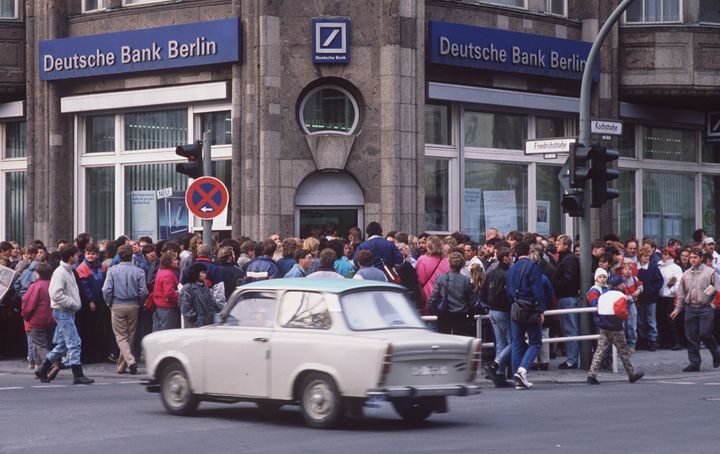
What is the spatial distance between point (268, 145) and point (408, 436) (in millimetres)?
15215

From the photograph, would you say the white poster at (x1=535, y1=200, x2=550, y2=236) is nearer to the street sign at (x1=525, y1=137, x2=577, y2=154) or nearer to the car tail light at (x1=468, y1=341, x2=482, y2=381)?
the street sign at (x1=525, y1=137, x2=577, y2=154)

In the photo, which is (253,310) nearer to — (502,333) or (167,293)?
(502,333)

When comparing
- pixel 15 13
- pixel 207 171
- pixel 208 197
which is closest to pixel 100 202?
pixel 15 13

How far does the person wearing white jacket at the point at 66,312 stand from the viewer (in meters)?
19.5

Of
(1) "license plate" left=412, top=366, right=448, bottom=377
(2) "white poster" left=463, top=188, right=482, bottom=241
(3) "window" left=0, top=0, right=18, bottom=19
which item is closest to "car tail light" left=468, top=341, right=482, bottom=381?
(1) "license plate" left=412, top=366, right=448, bottom=377

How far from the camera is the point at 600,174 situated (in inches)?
827

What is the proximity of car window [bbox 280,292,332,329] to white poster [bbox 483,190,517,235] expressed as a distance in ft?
54.1

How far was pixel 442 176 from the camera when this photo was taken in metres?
29.7

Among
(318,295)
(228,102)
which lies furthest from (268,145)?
(318,295)

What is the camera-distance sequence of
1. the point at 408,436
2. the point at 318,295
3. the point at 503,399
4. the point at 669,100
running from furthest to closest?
the point at 669,100 < the point at 503,399 < the point at 318,295 < the point at 408,436

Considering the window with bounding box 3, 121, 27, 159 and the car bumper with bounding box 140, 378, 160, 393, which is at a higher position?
the window with bounding box 3, 121, 27, 159

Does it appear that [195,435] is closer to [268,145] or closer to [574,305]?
[574,305]

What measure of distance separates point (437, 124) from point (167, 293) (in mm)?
10086

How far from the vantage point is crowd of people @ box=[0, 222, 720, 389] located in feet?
62.7
